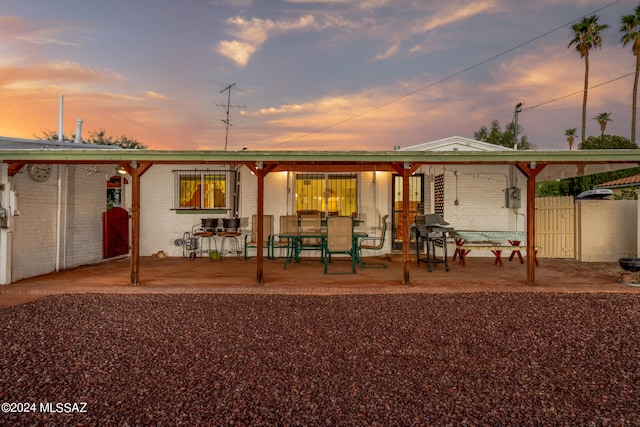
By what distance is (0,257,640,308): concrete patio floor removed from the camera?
5.81 metres

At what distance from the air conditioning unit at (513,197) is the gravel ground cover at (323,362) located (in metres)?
4.78

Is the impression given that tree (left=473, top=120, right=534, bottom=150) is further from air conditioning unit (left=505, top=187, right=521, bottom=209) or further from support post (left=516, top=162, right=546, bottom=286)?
support post (left=516, top=162, right=546, bottom=286)

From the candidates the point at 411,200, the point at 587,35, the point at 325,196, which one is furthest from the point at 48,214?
the point at 587,35

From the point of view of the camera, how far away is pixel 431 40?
480 inches

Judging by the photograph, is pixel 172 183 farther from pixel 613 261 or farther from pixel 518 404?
pixel 613 261

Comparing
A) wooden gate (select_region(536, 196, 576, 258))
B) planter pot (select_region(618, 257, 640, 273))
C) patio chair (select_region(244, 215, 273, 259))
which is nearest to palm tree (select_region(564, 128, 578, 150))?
wooden gate (select_region(536, 196, 576, 258))

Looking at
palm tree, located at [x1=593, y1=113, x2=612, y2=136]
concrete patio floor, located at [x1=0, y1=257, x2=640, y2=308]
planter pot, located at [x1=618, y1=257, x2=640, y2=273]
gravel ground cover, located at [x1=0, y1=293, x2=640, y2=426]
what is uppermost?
palm tree, located at [x1=593, y1=113, x2=612, y2=136]

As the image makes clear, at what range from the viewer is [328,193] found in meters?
9.91

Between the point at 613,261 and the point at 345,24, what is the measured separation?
942 cm

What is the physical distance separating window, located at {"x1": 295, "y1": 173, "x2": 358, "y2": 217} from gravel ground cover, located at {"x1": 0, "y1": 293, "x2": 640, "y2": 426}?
191 inches

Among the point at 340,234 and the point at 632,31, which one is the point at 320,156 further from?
the point at 632,31

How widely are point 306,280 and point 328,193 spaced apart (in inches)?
147

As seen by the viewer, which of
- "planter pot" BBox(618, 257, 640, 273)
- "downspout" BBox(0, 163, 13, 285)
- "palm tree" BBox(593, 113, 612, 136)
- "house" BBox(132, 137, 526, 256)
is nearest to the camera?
"downspout" BBox(0, 163, 13, 285)

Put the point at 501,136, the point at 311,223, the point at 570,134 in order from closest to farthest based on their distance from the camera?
the point at 311,223 → the point at 570,134 → the point at 501,136
